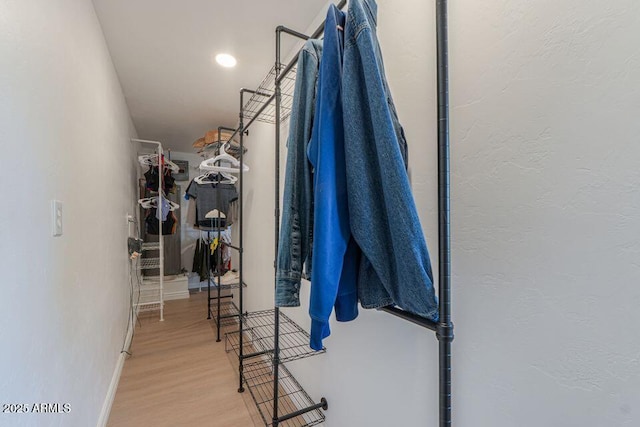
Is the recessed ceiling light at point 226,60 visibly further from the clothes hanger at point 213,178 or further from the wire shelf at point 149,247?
the wire shelf at point 149,247

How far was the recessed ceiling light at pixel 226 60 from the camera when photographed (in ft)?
5.98

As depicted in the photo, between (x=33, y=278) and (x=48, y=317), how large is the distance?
0.63ft

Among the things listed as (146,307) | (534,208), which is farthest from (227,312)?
(534,208)

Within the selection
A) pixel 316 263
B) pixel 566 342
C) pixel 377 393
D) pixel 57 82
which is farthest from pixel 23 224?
pixel 566 342

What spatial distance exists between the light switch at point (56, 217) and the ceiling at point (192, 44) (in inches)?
43.7

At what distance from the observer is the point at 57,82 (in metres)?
1.02

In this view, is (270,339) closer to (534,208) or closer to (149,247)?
(534,208)

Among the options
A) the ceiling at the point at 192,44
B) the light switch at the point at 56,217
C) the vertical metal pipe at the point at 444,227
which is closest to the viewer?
the vertical metal pipe at the point at 444,227

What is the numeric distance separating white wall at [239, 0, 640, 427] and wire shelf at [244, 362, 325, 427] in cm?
85

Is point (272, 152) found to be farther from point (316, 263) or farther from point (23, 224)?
point (316, 263)

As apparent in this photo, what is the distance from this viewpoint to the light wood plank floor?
164 centimetres

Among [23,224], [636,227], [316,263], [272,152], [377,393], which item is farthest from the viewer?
[272,152]

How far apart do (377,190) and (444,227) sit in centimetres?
17

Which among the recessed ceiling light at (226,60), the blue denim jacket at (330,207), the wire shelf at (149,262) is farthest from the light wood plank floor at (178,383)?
the recessed ceiling light at (226,60)
